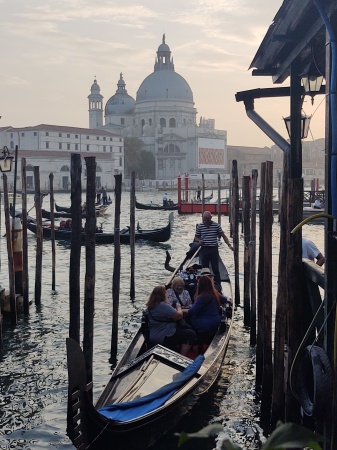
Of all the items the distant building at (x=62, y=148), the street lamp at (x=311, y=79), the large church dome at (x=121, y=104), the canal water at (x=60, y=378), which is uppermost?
the large church dome at (x=121, y=104)

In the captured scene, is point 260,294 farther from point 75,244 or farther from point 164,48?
point 164,48

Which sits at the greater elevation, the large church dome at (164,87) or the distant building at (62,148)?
the large church dome at (164,87)

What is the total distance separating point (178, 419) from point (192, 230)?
1381cm

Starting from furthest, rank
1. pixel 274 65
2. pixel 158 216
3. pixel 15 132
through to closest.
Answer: pixel 15 132
pixel 158 216
pixel 274 65

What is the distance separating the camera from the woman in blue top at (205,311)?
4.20 meters

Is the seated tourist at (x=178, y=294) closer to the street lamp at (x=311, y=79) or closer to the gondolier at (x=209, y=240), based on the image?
the gondolier at (x=209, y=240)

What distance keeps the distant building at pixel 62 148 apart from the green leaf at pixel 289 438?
141ft

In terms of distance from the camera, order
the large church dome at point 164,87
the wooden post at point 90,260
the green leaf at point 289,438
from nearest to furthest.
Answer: the green leaf at point 289,438
the wooden post at point 90,260
the large church dome at point 164,87

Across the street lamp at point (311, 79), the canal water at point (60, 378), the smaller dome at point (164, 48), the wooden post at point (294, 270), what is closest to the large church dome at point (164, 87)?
the smaller dome at point (164, 48)

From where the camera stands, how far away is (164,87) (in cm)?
5650

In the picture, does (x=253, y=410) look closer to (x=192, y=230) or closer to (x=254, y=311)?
(x=254, y=311)

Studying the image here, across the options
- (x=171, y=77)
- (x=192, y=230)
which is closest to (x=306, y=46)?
(x=192, y=230)

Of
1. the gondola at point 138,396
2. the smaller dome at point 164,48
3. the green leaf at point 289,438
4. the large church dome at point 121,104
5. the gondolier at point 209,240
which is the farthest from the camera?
the large church dome at point 121,104

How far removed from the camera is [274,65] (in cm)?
352
